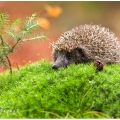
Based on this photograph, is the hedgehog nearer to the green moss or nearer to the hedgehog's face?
the hedgehog's face

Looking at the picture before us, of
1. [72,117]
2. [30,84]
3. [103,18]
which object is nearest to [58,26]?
[103,18]

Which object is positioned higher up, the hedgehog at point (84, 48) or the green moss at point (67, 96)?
the hedgehog at point (84, 48)

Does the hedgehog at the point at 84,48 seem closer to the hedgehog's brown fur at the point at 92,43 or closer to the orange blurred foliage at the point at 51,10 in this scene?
the hedgehog's brown fur at the point at 92,43

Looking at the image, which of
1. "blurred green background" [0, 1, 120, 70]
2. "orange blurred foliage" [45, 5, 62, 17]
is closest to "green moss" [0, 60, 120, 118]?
"orange blurred foliage" [45, 5, 62, 17]

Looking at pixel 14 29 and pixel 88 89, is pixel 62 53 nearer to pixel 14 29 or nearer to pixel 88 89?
pixel 14 29

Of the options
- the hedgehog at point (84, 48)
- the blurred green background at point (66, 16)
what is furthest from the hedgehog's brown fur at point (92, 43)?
the blurred green background at point (66, 16)

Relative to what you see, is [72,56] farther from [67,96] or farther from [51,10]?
[51,10]

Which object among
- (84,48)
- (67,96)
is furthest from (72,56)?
(67,96)

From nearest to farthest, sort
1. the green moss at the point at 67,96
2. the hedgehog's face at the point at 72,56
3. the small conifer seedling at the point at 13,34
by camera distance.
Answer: the green moss at the point at 67,96 → the small conifer seedling at the point at 13,34 → the hedgehog's face at the point at 72,56
